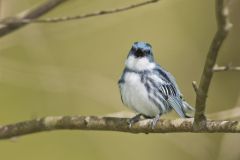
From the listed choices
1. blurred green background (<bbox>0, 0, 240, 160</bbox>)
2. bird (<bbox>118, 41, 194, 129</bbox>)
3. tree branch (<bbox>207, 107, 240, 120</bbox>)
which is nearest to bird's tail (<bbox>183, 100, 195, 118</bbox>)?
bird (<bbox>118, 41, 194, 129</bbox>)

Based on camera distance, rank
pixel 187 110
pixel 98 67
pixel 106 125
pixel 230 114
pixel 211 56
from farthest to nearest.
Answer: pixel 98 67 → pixel 230 114 → pixel 187 110 → pixel 106 125 → pixel 211 56

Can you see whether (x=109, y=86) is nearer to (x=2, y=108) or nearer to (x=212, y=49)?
(x=2, y=108)

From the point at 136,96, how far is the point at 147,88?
0.06 meters

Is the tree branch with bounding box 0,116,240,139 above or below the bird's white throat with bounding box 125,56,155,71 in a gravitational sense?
below

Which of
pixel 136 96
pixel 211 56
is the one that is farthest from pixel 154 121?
pixel 211 56

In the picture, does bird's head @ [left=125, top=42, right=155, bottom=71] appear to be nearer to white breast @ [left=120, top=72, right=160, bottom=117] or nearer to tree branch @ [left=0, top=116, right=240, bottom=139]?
white breast @ [left=120, top=72, right=160, bottom=117]

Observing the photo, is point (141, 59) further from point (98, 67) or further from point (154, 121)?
point (98, 67)

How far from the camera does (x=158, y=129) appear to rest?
1993 millimetres

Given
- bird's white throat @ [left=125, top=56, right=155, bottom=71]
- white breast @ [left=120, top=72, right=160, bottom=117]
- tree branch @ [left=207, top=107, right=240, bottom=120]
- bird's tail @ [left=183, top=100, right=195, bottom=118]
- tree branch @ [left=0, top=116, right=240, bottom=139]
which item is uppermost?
bird's white throat @ [left=125, top=56, right=155, bottom=71]

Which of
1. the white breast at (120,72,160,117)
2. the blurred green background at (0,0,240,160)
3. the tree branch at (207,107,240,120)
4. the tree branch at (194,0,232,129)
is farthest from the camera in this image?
the blurred green background at (0,0,240,160)

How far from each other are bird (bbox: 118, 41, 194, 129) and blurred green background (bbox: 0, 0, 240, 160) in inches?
51.3

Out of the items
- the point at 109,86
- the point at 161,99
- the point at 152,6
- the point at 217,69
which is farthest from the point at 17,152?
the point at 217,69

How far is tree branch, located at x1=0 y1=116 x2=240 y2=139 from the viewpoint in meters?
1.81

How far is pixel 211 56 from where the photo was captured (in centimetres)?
151
